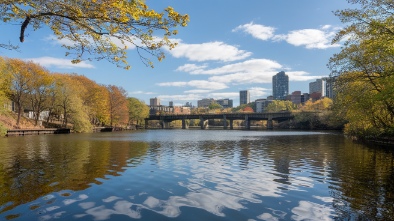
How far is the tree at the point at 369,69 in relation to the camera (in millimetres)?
23625

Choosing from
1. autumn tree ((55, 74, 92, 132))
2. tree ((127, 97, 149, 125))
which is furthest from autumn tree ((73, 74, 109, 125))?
tree ((127, 97, 149, 125))

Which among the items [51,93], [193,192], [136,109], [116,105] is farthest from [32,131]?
[136,109]

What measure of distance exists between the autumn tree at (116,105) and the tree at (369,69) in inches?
3445

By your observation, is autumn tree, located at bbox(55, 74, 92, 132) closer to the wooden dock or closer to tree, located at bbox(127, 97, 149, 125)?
the wooden dock

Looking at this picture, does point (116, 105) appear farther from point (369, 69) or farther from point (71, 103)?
point (369, 69)

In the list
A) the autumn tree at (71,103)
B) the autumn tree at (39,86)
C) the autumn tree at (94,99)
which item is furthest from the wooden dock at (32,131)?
the autumn tree at (94,99)

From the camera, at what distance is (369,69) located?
36000 mm

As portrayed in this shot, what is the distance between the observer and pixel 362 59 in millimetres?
34938

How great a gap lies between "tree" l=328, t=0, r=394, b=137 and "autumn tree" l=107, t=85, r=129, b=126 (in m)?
87.5

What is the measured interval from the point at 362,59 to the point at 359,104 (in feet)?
20.2

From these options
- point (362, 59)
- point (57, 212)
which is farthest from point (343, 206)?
point (362, 59)

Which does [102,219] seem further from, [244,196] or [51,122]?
[51,122]

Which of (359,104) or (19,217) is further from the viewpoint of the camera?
(359,104)

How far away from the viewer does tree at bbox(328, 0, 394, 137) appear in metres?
23.6
